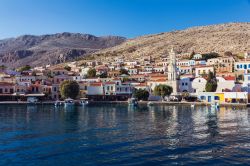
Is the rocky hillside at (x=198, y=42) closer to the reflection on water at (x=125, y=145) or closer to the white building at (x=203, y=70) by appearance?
the white building at (x=203, y=70)

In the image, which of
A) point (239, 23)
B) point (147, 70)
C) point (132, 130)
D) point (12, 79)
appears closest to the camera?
point (132, 130)

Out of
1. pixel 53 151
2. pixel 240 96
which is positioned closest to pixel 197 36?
pixel 240 96

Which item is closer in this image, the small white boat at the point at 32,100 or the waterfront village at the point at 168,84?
the waterfront village at the point at 168,84

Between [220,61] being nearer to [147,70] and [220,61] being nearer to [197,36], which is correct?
[147,70]

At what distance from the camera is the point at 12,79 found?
82.6 meters

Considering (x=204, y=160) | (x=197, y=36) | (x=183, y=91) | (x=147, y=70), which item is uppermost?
(x=197, y=36)

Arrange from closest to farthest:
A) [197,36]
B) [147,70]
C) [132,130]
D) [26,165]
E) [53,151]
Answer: [26,165] < [53,151] < [132,130] < [147,70] < [197,36]

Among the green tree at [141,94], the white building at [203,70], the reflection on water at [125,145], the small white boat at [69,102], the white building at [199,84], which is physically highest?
the white building at [203,70]

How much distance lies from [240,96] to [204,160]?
145ft

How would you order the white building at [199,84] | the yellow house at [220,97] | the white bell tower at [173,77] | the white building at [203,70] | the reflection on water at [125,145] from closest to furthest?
the reflection on water at [125,145]
the yellow house at [220,97]
the white building at [199,84]
the white bell tower at [173,77]
the white building at [203,70]

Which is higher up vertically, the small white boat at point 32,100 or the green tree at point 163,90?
the green tree at point 163,90

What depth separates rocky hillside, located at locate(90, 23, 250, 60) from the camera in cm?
13625

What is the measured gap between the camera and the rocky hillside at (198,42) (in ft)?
447

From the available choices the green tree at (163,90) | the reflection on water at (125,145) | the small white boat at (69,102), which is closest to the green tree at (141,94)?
the green tree at (163,90)
